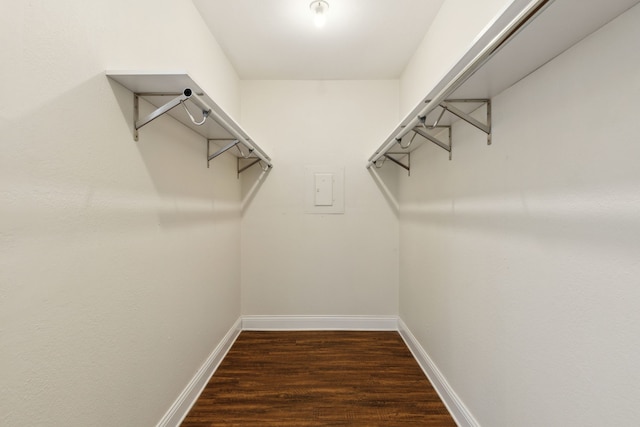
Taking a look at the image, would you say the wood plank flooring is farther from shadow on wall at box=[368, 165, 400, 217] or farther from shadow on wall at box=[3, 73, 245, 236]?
shadow on wall at box=[368, 165, 400, 217]

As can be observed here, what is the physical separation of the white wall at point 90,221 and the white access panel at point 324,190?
124 centimetres

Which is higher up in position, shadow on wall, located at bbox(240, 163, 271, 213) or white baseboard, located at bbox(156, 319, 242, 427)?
shadow on wall, located at bbox(240, 163, 271, 213)

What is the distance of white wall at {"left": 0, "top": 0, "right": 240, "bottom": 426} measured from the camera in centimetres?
74

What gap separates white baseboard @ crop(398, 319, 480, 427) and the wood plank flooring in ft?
0.14

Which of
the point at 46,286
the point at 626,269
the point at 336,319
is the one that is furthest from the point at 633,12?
the point at 336,319

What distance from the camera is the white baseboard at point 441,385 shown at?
1.49m

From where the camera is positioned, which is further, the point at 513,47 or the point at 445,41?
the point at 445,41

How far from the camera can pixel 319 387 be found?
188 cm

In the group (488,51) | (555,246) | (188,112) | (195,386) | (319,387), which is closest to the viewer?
(488,51)

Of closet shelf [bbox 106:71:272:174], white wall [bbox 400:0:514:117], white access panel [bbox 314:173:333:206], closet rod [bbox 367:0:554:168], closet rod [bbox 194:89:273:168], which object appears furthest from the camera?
white access panel [bbox 314:173:333:206]

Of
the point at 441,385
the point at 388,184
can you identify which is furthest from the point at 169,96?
the point at 441,385

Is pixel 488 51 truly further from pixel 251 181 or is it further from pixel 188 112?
pixel 251 181

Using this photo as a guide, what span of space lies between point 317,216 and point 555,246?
201cm

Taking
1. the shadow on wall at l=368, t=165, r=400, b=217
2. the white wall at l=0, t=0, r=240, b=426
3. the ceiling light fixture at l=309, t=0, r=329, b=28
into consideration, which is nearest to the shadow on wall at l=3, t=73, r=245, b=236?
the white wall at l=0, t=0, r=240, b=426
